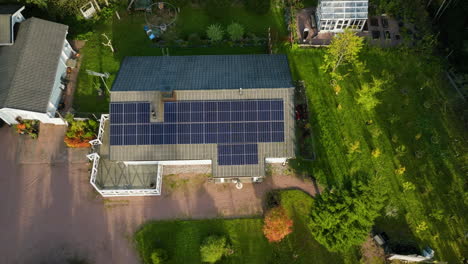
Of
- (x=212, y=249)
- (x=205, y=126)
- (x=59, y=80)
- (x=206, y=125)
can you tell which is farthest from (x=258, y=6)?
(x=212, y=249)

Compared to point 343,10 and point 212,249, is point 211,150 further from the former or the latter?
point 343,10

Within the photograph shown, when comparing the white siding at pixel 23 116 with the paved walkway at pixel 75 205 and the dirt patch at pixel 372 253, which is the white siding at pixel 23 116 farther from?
the dirt patch at pixel 372 253

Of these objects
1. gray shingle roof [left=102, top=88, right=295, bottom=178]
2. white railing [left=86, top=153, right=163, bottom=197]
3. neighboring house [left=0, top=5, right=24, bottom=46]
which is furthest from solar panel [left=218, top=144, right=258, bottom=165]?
neighboring house [left=0, top=5, right=24, bottom=46]

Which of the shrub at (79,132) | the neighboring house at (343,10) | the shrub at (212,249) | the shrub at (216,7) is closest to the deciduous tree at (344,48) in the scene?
A: the neighboring house at (343,10)

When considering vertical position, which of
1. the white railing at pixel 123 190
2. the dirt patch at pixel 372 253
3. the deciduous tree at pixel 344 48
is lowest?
the dirt patch at pixel 372 253

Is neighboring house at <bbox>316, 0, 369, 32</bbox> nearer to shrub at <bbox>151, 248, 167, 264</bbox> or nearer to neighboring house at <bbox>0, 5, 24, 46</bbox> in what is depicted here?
shrub at <bbox>151, 248, 167, 264</bbox>

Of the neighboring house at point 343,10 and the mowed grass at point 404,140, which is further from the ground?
the neighboring house at point 343,10

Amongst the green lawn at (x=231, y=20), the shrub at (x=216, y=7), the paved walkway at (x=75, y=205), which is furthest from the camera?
the shrub at (x=216, y=7)
